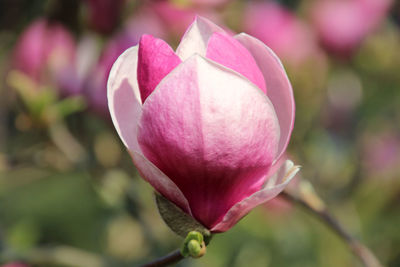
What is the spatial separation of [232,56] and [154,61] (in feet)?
0.18

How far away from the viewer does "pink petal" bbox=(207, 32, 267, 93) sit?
1.52 feet

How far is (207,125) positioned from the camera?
438 millimetres

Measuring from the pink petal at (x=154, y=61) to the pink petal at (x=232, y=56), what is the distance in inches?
1.1

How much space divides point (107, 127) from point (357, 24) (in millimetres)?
598

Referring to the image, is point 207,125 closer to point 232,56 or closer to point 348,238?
point 232,56

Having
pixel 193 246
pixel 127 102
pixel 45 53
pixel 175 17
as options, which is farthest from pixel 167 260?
pixel 175 17

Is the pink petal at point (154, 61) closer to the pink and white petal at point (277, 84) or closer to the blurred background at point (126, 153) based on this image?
the pink and white petal at point (277, 84)

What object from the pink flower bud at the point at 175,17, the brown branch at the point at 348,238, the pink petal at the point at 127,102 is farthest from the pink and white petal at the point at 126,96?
the pink flower bud at the point at 175,17

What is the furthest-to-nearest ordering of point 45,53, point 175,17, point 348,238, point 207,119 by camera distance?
point 175,17, point 45,53, point 348,238, point 207,119

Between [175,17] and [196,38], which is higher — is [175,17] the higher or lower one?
the lower one

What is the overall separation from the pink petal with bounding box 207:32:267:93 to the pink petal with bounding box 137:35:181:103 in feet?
0.09

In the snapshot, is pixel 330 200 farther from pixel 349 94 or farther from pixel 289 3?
pixel 289 3

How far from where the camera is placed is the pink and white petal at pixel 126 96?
1.62ft

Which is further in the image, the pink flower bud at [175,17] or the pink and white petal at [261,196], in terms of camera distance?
the pink flower bud at [175,17]
